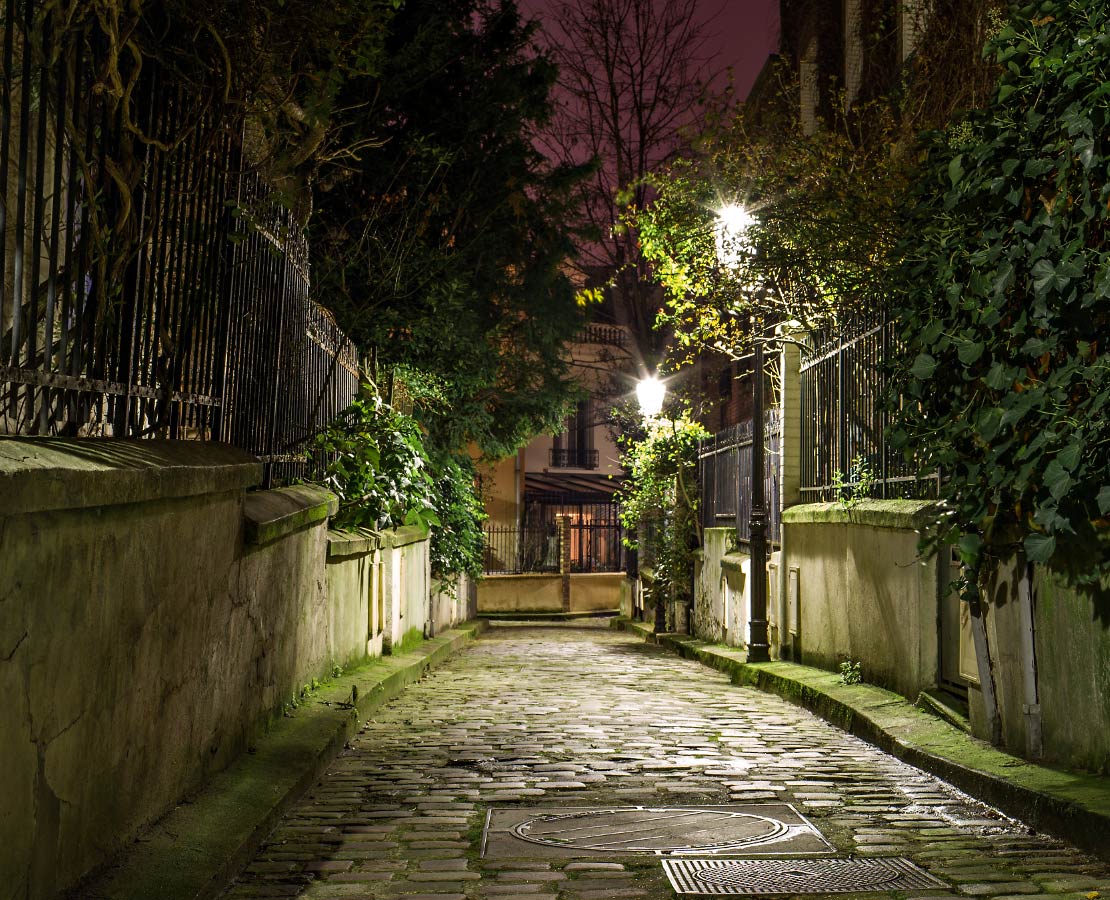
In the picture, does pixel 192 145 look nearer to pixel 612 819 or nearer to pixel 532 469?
pixel 612 819

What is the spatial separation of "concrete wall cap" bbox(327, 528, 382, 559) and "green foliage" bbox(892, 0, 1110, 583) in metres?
4.38

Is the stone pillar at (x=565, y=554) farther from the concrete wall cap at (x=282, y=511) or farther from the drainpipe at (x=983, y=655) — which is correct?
the drainpipe at (x=983, y=655)

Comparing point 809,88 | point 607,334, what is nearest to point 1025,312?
point 809,88

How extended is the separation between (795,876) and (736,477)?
11.8m

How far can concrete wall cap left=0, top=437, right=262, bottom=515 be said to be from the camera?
3209 mm

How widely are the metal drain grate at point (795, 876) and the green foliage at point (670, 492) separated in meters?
14.3

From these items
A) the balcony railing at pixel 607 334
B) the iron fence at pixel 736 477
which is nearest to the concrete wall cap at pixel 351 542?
the iron fence at pixel 736 477

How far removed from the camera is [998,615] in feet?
21.7

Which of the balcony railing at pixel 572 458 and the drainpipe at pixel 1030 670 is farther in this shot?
the balcony railing at pixel 572 458

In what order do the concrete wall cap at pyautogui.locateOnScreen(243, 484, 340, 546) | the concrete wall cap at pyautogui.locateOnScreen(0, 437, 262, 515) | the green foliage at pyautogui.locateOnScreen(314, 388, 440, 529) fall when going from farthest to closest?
the green foliage at pyautogui.locateOnScreen(314, 388, 440, 529)
the concrete wall cap at pyautogui.locateOnScreen(243, 484, 340, 546)
the concrete wall cap at pyautogui.locateOnScreen(0, 437, 262, 515)

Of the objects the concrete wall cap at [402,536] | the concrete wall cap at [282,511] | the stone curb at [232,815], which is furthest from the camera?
the concrete wall cap at [402,536]

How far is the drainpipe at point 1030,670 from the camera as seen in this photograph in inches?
246

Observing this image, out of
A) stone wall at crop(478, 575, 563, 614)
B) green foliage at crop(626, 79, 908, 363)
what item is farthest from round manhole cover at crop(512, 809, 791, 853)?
stone wall at crop(478, 575, 563, 614)

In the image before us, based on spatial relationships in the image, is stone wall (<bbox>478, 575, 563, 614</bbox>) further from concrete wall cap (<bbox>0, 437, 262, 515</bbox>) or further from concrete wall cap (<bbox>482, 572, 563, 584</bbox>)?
concrete wall cap (<bbox>0, 437, 262, 515</bbox>)
